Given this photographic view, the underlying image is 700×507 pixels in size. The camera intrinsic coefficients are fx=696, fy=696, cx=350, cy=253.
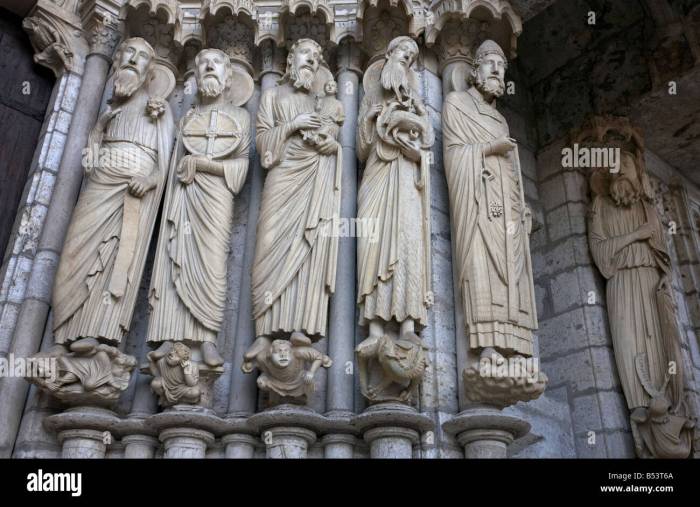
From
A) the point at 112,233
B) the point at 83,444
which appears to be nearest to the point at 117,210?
the point at 112,233

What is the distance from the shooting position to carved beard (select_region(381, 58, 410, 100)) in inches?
162

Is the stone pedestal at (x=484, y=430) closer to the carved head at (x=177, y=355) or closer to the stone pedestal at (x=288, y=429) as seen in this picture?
the stone pedestal at (x=288, y=429)

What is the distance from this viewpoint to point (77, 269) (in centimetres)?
382

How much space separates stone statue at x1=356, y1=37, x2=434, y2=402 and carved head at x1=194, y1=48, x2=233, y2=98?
0.89 meters

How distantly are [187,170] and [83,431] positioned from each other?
5.03 ft

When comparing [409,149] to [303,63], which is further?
[303,63]

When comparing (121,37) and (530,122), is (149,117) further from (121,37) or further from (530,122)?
(530,122)

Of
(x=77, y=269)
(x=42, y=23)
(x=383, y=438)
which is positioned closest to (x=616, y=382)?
(x=383, y=438)

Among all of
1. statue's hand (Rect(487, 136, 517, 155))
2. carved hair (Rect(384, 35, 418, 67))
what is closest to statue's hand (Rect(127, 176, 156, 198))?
carved hair (Rect(384, 35, 418, 67))

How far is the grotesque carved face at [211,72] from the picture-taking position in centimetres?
435

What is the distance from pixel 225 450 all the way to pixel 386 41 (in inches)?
111

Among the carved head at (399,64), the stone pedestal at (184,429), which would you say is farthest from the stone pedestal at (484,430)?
the carved head at (399,64)

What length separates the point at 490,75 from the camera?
4.44m

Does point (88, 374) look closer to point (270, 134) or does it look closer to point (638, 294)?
point (270, 134)
